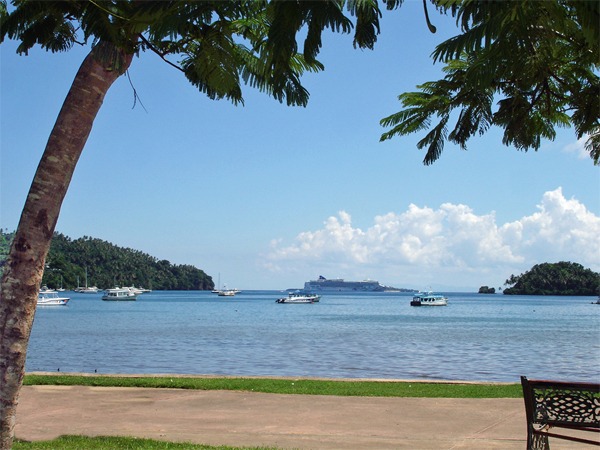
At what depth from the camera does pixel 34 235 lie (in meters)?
4.96

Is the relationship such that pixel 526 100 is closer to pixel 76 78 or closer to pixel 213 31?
pixel 213 31

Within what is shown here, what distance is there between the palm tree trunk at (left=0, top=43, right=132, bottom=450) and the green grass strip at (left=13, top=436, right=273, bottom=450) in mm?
647

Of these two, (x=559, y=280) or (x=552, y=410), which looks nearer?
(x=552, y=410)

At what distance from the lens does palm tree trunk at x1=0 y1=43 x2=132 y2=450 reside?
191 inches

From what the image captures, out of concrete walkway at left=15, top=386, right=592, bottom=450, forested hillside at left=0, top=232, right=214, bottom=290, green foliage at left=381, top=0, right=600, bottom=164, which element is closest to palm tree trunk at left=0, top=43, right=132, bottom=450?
concrete walkway at left=15, top=386, right=592, bottom=450

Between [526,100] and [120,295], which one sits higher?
[526,100]

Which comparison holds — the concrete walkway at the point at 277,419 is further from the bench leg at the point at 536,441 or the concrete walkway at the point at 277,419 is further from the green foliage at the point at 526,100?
the green foliage at the point at 526,100

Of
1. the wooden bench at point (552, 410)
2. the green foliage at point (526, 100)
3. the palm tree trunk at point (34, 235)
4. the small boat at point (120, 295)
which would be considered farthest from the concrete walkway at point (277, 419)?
the small boat at point (120, 295)

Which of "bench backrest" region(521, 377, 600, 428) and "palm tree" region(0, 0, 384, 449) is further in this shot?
"bench backrest" region(521, 377, 600, 428)

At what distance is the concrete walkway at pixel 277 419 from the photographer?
5.87 m

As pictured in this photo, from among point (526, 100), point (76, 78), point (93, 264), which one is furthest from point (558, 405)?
point (93, 264)

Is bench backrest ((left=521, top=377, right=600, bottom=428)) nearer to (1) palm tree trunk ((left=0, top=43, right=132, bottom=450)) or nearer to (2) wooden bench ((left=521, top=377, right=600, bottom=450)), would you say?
(2) wooden bench ((left=521, top=377, right=600, bottom=450))

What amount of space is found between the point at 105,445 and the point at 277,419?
223cm

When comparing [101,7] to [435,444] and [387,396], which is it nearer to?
[435,444]
